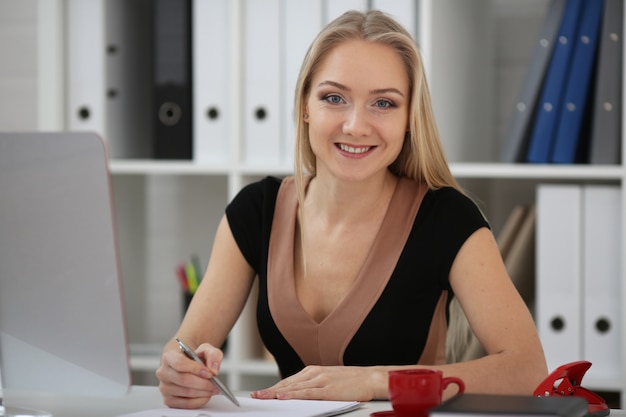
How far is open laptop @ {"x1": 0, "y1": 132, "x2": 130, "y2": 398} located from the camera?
968 mm

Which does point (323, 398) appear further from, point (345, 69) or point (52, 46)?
point (52, 46)

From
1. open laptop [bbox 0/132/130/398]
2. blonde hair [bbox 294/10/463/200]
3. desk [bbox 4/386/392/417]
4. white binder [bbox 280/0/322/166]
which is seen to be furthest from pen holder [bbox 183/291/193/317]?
open laptop [bbox 0/132/130/398]

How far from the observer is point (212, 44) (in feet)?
7.30

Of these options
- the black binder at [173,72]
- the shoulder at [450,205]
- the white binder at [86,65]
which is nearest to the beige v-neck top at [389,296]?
the shoulder at [450,205]

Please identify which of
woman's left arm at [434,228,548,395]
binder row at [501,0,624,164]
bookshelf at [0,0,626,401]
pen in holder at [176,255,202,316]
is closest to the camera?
woman's left arm at [434,228,548,395]

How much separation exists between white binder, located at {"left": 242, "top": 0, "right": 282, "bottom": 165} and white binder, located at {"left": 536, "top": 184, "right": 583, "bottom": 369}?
0.64 meters

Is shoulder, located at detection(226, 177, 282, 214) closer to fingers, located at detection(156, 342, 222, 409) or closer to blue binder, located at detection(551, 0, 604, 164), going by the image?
fingers, located at detection(156, 342, 222, 409)

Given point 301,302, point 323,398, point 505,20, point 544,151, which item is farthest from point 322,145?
point 505,20

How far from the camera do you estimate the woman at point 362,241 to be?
1.58m

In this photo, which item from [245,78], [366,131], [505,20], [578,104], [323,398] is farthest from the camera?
[505,20]

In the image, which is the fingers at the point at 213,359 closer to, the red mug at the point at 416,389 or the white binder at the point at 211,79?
the red mug at the point at 416,389

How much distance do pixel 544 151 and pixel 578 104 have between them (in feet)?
0.41

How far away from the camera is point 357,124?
5.17 feet

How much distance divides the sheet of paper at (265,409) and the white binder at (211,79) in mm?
1110
